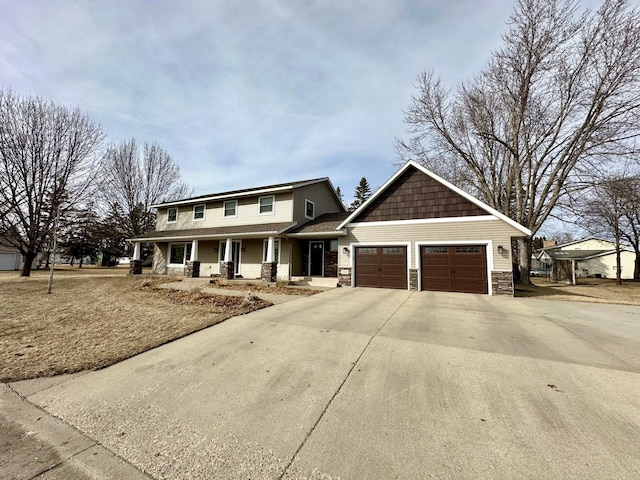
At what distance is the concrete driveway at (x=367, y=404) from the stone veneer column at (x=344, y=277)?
823cm

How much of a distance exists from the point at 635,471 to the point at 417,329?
12.4ft

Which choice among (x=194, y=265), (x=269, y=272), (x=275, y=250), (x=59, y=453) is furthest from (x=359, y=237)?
(x=59, y=453)

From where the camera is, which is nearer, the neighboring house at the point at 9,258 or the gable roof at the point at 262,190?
the gable roof at the point at 262,190

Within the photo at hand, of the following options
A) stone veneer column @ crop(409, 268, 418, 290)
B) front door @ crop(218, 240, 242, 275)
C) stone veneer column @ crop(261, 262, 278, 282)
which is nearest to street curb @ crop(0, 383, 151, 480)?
stone veneer column @ crop(261, 262, 278, 282)

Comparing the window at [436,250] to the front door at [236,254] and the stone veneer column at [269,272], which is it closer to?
the stone veneer column at [269,272]

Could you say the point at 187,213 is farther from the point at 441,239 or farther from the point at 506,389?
the point at 506,389

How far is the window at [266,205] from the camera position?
669 inches

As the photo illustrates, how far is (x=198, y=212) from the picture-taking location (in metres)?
19.8

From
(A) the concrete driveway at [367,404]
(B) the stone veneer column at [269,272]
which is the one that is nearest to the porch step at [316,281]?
(B) the stone veneer column at [269,272]

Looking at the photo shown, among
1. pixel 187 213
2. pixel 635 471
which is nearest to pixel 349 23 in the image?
pixel 635 471

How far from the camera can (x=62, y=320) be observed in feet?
21.2

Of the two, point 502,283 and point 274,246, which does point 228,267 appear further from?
point 502,283

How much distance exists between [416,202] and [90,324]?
43.0 ft

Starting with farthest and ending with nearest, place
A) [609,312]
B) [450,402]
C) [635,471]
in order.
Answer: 1. [609,312]
2. [450,402]
3. [635,471]
